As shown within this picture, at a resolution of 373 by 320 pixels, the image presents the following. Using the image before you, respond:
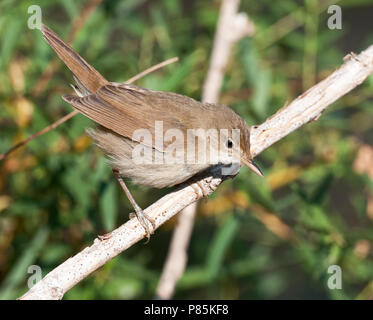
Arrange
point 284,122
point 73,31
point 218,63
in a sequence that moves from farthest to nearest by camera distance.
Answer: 1. point 73,31
2. point 218,63
3. point 284,122

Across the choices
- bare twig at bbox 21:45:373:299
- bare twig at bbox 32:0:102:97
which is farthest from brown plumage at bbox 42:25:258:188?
bare twig at bbox 32:0:102:97

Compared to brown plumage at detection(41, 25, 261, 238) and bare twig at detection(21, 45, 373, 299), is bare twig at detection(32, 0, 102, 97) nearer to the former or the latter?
brown plumage at detection(41, 25, 261, 238)

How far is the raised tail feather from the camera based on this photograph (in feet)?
12.4

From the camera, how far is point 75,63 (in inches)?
151

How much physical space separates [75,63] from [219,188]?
4.41 ft

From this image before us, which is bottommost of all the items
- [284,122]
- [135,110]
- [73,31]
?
[284,122]

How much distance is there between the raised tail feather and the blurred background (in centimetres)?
27

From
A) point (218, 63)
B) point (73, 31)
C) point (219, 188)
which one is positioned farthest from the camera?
point (219, 188)

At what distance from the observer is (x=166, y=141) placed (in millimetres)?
3717

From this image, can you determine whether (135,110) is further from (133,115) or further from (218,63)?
(218,63)

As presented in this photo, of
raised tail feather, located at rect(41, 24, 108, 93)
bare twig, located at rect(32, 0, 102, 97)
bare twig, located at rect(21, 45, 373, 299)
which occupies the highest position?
bare twig, located at rect(32, 0, 102, 97)

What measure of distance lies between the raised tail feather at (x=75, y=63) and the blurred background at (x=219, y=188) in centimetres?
27

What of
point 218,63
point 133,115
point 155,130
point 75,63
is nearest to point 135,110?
point 133,115

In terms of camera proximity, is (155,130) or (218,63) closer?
(155,130)
